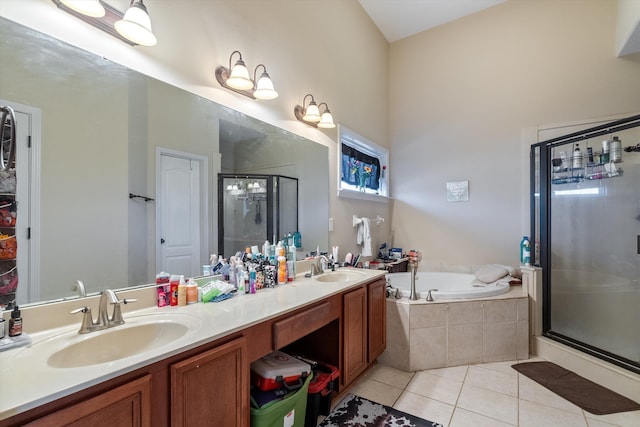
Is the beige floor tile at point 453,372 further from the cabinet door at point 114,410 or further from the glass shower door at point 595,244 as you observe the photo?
the cabinet door at point 114,410

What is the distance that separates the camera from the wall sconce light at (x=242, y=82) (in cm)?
176

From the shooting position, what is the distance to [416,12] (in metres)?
3.46

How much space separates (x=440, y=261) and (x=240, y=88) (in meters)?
2.99

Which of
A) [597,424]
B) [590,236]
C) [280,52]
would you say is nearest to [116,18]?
[280,52]

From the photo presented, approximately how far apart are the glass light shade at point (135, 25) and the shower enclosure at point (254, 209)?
758mm

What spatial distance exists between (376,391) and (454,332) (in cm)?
82

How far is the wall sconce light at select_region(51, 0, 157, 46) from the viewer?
1165mm

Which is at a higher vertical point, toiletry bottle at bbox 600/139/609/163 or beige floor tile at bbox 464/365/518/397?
toiletry bottle at bbox 600/139/609/163

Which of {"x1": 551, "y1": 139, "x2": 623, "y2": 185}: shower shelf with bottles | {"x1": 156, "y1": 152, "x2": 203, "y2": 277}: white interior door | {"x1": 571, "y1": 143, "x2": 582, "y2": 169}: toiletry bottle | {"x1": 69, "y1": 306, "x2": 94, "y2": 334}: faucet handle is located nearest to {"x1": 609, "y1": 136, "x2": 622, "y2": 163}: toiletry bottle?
{"x1": 551, "y1": 139, "x2": 623, "y2": 185}: shower shelf with bottles

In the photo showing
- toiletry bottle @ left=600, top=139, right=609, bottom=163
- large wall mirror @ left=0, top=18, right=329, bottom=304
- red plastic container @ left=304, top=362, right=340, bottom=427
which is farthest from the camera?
toiletry bottle @ left=600, top=139, right=609, bottom=163

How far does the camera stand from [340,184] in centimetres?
293

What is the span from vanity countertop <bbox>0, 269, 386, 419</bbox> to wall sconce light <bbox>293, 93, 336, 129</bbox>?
1391 mm

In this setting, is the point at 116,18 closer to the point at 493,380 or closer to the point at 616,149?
the point at 493,380

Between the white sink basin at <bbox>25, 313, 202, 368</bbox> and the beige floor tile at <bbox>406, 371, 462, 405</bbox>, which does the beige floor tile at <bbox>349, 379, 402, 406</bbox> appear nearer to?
the beige floor tile at <bbox>406, 371, 462, 405</bbox>
